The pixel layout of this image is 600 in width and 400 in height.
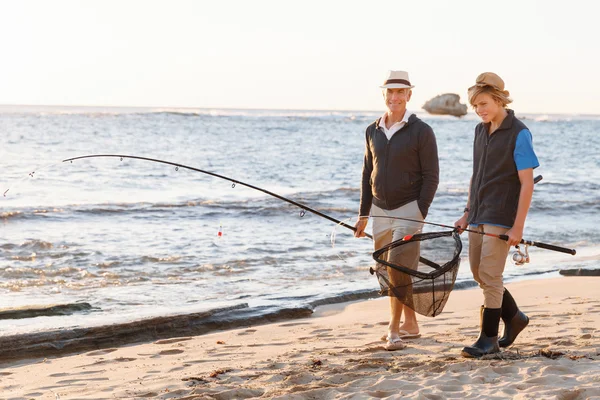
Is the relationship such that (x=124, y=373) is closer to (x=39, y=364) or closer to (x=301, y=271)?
(x=39, y=364)

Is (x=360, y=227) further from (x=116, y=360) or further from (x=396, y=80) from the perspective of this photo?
(x=116, y=360)

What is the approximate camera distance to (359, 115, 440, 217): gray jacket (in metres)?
4.88

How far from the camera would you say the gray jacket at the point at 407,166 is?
16.0 feet

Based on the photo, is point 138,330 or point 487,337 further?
point 138,330

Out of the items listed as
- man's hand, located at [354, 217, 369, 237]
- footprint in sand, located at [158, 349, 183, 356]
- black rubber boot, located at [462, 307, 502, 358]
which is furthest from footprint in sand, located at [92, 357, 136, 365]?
black rubber boot, located at [462, 307, 502, 358]

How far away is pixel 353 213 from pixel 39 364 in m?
10.9

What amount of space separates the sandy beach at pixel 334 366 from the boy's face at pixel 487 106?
136cm

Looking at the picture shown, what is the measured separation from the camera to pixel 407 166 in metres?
4.91

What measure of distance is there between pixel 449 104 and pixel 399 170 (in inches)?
3534

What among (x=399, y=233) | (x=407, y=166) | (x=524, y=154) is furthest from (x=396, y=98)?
(x=524, y=154)

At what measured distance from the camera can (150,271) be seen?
8.92 metres

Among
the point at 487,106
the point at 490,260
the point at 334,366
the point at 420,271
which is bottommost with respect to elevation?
the point at 334,366

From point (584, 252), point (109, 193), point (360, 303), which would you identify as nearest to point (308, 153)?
point (109, 193)

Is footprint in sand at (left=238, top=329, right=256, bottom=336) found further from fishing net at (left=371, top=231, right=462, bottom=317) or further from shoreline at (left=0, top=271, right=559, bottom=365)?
fishing net at (left=371, top=231, right=462, bottom=317)
